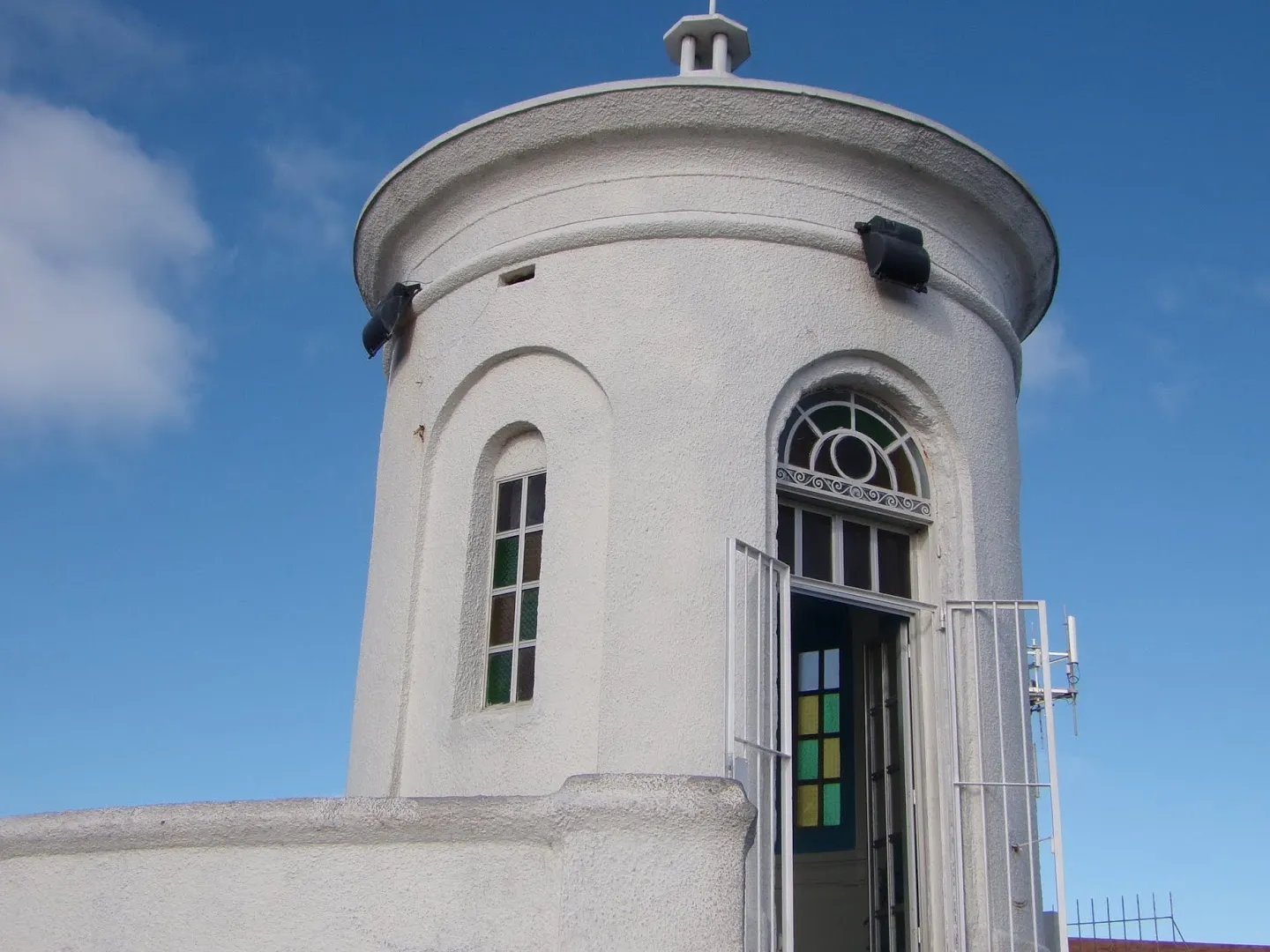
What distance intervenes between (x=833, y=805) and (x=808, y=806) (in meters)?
0.20

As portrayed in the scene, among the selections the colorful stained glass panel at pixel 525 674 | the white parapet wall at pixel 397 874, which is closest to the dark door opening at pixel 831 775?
the colorful stained glass panel at pixel 525 674

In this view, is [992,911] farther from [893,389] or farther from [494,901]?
[494,901]

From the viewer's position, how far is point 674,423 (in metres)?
7.73

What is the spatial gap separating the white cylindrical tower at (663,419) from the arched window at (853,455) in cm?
1

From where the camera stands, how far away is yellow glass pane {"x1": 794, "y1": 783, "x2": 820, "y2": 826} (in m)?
9.96

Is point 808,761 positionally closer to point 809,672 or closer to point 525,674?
point 809,672

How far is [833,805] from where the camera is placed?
986 cm

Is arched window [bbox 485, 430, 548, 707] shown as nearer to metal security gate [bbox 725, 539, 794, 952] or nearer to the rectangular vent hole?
the rectangular vent hole

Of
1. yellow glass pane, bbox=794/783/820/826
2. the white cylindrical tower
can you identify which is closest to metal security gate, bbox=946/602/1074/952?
the white cylindrical tower

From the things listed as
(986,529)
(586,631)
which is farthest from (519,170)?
(986,529)

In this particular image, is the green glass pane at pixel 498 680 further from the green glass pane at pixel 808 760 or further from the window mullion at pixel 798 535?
the green glass pane at pixel 808 760

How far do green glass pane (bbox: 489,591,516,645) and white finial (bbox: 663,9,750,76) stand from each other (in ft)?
11.2

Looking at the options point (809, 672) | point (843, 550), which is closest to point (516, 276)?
point (843, 550)

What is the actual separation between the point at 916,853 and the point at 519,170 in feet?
14.3
